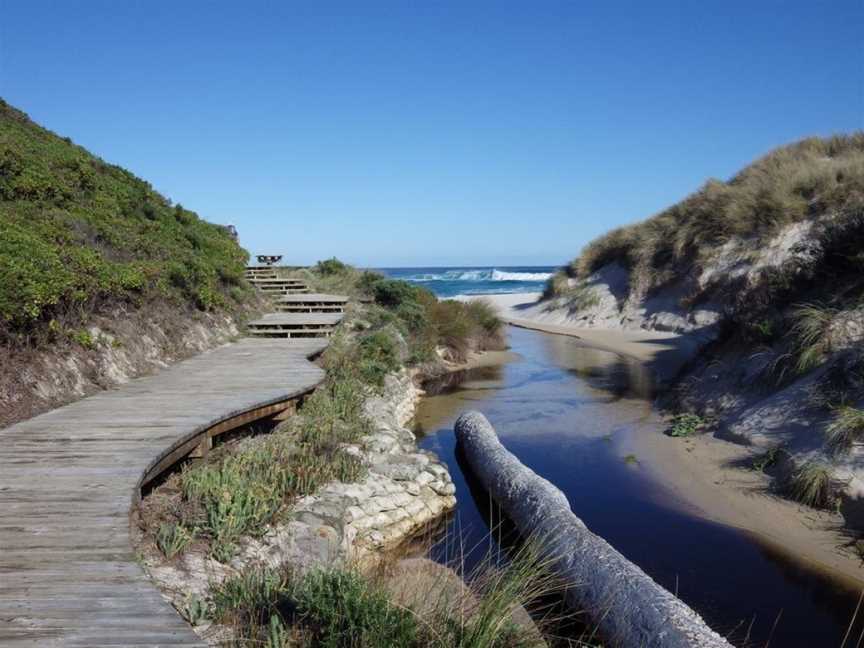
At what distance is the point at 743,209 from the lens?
25047 mm

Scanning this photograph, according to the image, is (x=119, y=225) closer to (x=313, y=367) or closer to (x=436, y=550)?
(x=313, y=367)

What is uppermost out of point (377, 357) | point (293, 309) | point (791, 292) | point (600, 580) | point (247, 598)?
point (791, 292)

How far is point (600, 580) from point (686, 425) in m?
7.03

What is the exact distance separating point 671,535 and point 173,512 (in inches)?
230

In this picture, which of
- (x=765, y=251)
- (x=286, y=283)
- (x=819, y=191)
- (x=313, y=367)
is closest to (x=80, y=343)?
(x=313, y=367)

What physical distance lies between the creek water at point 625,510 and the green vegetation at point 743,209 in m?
9.53

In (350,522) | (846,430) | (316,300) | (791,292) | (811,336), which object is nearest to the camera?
(350,522)

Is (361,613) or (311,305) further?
(311,305)

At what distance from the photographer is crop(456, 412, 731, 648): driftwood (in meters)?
5.19

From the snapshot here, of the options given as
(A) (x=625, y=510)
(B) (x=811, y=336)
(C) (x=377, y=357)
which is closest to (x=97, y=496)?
(A) (x=625, y=510)

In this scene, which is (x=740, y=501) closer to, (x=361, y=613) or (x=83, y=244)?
(x=361, y=613)

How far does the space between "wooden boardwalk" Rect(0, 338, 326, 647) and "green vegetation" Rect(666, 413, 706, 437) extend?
22.6ft

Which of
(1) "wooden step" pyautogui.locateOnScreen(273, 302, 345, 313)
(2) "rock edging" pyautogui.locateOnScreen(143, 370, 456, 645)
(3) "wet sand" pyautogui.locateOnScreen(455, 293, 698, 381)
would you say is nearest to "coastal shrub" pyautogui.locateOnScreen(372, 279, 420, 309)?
(1) "wooden step" pyautogui.locateOnScreen(273, 302, 345, 313)

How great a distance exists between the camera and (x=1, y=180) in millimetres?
12258
